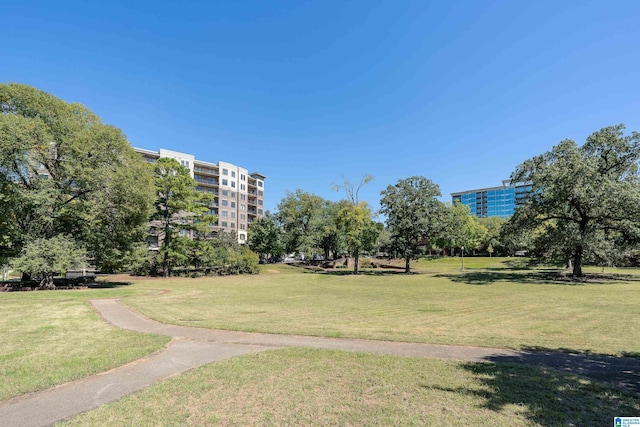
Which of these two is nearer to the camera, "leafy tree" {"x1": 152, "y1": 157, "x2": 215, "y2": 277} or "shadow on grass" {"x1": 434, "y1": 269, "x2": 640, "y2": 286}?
"shadow on grass" {"x1": 434, "y1": 269, "x2": 640, "y2": 286}

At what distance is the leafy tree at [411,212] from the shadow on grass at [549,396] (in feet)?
115

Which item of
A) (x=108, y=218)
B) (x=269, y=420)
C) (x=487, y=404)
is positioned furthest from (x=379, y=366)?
(x=108, y=218)

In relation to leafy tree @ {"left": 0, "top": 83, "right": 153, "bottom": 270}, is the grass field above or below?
below

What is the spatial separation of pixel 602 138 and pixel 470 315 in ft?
96.3

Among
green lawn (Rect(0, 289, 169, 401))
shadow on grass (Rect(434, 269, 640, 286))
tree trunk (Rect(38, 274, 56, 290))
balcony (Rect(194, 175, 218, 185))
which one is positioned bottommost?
shadow on grass (Rect(434, 269, 640, 286))

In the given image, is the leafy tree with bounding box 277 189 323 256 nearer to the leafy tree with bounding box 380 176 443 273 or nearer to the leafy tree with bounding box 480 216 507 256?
the leafy tree with bounding box 380 176 443 273

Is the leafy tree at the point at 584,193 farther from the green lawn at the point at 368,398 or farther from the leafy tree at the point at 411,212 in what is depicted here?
the green lawn at the point at 368,398

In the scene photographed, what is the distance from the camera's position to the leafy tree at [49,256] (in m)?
21.2

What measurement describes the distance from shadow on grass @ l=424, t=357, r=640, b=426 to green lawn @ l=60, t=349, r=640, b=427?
14mm

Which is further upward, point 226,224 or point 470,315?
point 226,224

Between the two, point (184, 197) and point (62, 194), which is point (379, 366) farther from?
point (184, 197)

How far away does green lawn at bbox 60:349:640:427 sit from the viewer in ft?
14.1

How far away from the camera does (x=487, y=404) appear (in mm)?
4738

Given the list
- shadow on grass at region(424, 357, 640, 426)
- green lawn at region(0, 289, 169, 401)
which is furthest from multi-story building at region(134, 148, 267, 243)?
shadow on grass at region(424, 357, 640, 426)
